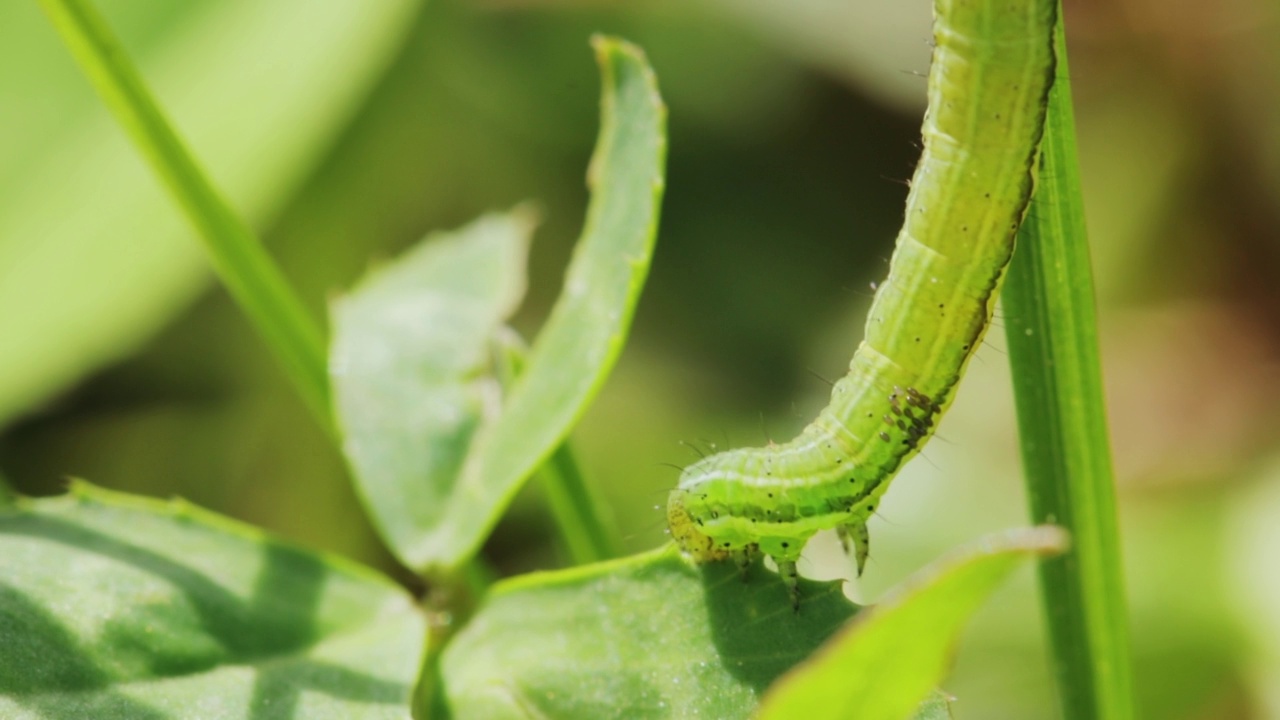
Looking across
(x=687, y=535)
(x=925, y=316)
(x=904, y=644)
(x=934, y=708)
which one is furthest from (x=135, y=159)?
(x=904, y=644)

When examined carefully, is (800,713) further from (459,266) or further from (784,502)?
(459,266)

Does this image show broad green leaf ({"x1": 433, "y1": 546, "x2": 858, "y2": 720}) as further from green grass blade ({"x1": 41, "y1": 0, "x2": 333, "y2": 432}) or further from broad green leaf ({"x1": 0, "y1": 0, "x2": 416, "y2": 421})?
broad green leaf ({"x1": 0, "y1": 0, "x2": 416, "y2": 421})

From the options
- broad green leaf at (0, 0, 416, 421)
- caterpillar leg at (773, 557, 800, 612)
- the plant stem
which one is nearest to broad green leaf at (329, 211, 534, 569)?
the plant stem

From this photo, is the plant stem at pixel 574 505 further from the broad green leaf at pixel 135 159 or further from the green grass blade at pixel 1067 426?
the broad green leaf at pixel 135 159

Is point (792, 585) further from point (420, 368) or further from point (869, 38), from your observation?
point (869, 38)

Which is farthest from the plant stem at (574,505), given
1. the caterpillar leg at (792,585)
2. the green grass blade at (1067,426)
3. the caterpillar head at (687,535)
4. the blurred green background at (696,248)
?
the blurred green background at (696,248)
